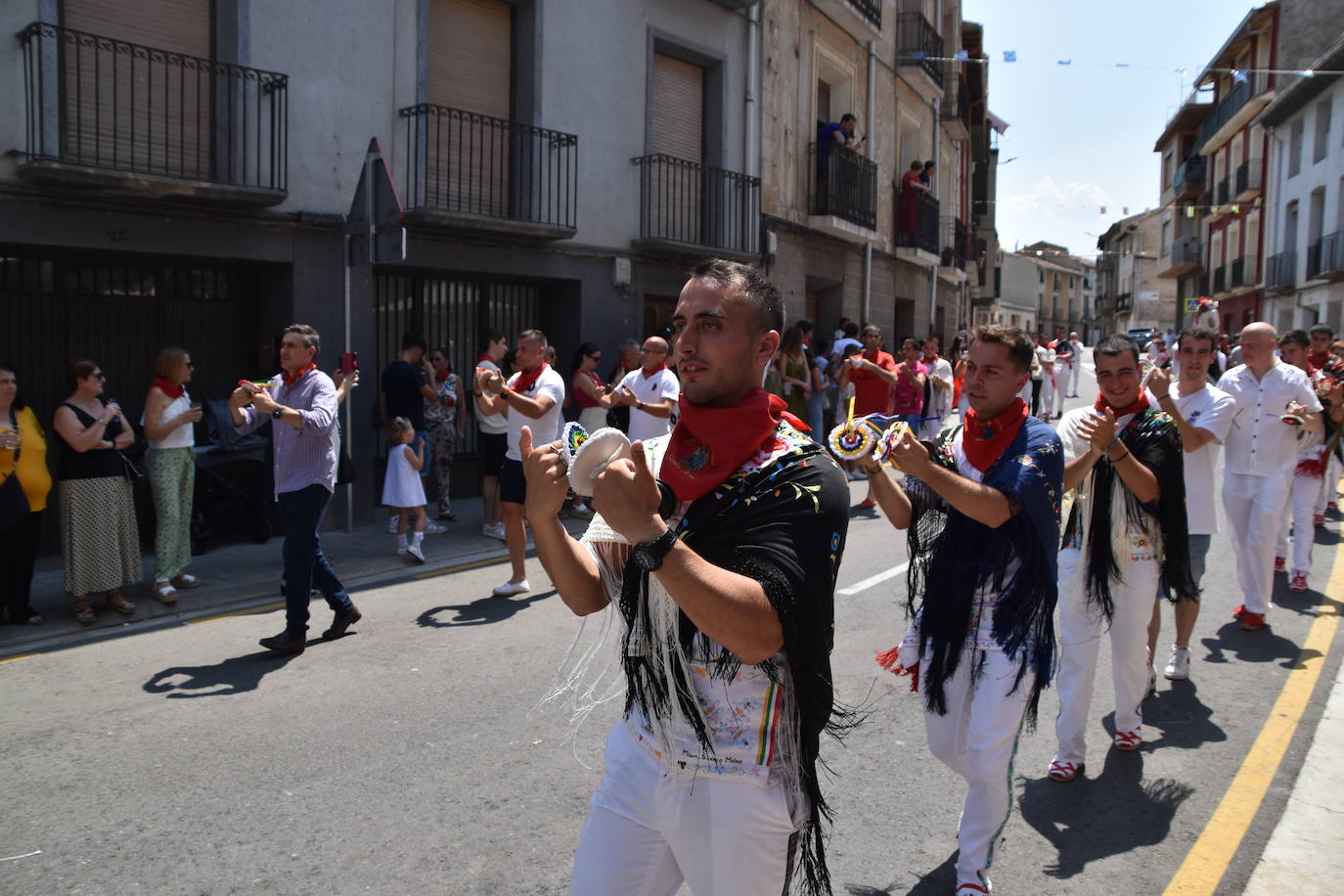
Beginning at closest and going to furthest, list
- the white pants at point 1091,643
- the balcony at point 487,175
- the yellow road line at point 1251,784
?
the yellow road line at point 1251,784, the white pants at point 1091,643, the balcony at point 487,175

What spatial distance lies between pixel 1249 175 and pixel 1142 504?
3630 cm

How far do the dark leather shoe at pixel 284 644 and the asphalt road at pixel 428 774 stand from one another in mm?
122

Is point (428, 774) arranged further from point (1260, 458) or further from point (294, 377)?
point (1260, 458)

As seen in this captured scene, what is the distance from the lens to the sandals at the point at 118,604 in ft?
22.6

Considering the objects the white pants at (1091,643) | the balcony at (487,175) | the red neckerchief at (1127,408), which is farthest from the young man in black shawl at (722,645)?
the balcony at (487,175)

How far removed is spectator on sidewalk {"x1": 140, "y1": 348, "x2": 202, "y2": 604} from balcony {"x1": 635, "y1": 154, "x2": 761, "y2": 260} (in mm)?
6985

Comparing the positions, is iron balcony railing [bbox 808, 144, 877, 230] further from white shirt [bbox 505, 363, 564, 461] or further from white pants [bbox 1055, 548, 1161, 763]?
white pants [bbox 1055, 548, 1161, 763]

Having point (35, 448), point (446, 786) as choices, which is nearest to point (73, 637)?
point (35, 448)

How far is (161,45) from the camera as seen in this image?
9219mm

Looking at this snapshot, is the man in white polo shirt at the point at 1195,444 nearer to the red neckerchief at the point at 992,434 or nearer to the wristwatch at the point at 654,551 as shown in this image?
the red neckerchief at the point at 992,434

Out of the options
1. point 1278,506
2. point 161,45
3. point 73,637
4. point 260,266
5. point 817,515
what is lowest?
point 73,637

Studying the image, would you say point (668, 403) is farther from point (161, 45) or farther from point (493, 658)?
point (161, 45)

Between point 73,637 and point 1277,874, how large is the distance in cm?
646

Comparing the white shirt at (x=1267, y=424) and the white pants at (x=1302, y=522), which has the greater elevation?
the white shirt at (x=1267, y=424)
